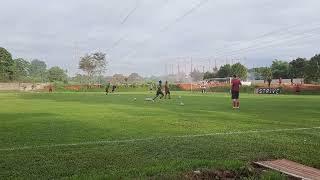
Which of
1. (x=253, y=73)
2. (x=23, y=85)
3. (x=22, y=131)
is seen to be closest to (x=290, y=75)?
(x=253, y=73)

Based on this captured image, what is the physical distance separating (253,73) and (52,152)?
14453cm

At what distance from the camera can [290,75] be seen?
11406 cm

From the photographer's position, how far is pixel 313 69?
9819 centimetres

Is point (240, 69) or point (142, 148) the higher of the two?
point (240, 69)

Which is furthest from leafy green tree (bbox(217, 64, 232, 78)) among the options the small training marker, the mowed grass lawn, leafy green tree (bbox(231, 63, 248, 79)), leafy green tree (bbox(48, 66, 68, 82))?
the small training marker

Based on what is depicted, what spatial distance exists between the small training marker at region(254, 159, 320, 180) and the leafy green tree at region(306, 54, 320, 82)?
9318 centimetres

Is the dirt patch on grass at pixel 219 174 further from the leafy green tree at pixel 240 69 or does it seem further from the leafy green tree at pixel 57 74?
the leafy green tree at pixel 57 74

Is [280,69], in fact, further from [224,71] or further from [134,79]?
[134,79]

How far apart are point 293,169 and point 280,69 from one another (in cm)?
12022

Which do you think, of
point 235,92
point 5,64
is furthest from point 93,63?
point 235,92

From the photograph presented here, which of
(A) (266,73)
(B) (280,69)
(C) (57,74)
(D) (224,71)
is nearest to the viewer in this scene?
(B) (280,69)

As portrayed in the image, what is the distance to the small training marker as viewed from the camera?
7129 millimetres

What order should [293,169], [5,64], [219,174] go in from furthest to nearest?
[5,64] → [293,169] → [219,174]

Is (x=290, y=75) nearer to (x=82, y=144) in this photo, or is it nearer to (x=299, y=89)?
(x=299, y=89)
